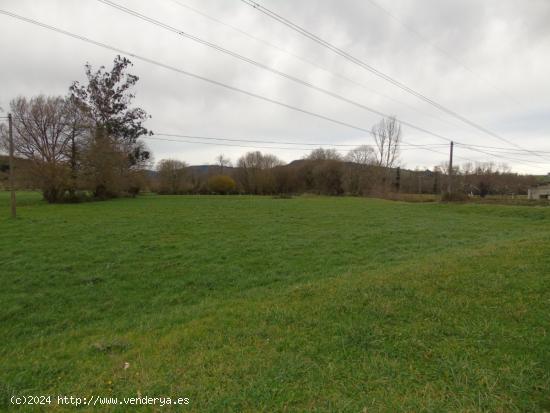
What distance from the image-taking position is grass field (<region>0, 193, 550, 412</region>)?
2.58 m

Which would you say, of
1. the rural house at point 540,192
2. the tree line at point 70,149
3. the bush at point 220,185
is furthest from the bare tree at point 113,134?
the rural house at point 540,192

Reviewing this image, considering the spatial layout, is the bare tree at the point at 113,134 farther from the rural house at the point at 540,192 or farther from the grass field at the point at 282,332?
the rural house at the point at 540,192

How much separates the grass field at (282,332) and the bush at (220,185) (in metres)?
62.8

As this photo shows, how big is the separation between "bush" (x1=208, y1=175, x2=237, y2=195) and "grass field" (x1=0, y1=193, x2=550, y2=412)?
62.8m

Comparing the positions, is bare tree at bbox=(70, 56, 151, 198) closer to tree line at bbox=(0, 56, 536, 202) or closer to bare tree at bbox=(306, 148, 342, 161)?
tree line at bbox=(0, 56, 536, 202)

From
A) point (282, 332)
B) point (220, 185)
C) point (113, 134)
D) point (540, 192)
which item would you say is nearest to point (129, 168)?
point (113, 134)

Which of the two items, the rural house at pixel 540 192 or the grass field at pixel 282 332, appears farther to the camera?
the rural house at pixel 540 192

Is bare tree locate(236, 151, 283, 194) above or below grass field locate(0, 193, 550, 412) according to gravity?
above

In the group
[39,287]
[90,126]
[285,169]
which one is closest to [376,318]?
[39,287]

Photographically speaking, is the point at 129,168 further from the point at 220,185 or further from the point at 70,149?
the point at 220,185

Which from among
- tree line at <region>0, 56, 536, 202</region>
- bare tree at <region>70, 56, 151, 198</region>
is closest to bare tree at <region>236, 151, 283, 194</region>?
tree line at <region>0, 56, 536, 202</region>

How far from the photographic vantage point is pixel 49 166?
104 ft

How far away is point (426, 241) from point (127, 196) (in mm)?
47742

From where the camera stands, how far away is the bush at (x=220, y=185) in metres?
71.4
